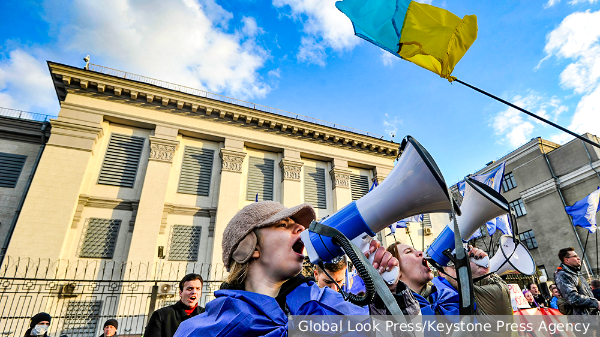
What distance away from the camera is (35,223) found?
426 inches

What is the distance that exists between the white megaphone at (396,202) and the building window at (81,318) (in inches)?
488

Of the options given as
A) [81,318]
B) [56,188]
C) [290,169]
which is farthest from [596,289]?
[56,188]

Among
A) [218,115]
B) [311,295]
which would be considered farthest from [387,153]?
[311,295]

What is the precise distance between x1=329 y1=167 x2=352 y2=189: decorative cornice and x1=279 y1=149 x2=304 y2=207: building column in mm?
1987

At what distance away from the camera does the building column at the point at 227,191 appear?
12.8 meters

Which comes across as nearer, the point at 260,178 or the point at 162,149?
the point at 162,149

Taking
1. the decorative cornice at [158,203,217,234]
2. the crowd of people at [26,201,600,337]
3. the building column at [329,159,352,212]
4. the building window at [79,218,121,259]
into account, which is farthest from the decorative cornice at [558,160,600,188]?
the building window at [79,218,121,259]

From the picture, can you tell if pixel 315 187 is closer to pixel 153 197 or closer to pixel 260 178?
pixel 260 178

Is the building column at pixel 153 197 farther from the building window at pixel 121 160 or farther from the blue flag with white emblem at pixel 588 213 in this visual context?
the blue flag with white emblem at pixel 588 213

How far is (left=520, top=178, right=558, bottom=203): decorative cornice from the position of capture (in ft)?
77.1

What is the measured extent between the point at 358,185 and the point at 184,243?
1007cm

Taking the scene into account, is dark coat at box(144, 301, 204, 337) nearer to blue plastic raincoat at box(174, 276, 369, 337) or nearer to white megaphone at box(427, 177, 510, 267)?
blue plastic raincoat at box(174, 276, 369, 337)

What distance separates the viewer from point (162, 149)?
1391 cm

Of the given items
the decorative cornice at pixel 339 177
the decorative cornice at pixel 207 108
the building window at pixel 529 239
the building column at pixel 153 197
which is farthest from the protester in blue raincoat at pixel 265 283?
the building window at pixel 529 239
